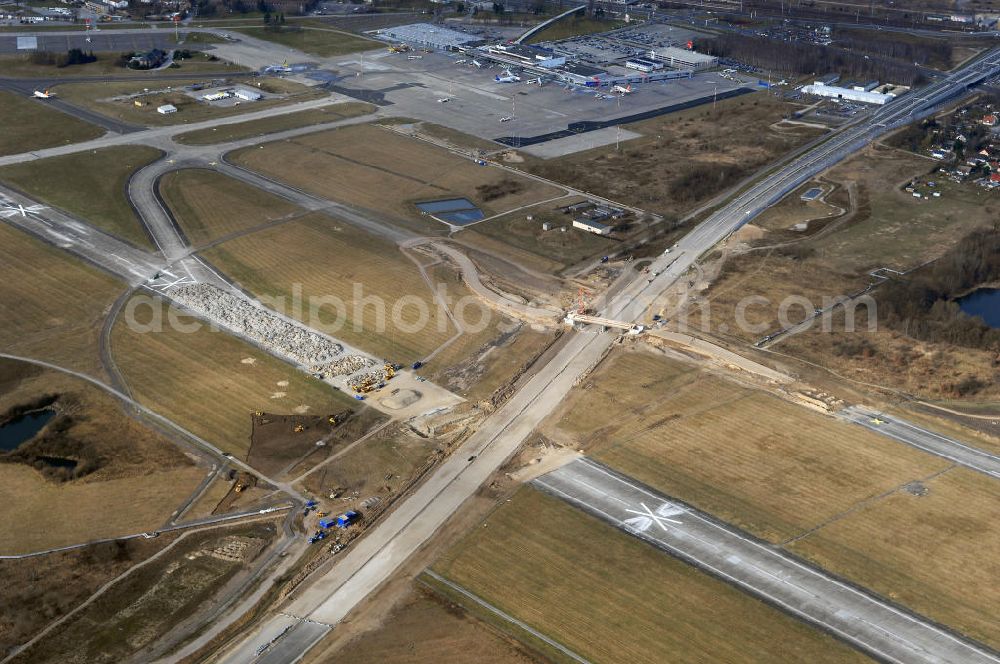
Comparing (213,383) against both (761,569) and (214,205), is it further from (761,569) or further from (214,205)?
(761,569)

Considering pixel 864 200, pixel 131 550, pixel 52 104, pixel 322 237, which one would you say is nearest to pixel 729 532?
pixel 131 550

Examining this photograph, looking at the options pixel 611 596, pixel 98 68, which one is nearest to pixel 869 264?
pixel 611 596

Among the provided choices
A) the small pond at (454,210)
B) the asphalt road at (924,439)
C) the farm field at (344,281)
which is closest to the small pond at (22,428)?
the farm field at (344,281)

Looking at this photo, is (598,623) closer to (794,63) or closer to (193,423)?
(193,423)

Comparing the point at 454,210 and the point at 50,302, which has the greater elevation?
the point at 454,210

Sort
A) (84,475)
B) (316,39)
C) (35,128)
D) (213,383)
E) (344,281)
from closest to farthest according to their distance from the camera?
1. (84,475)
2. (213,383)
3. (344,281)
4. (35,128)
5. (316,39)

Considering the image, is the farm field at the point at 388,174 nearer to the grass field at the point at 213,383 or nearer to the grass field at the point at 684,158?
the grass field at the point at 684,158
